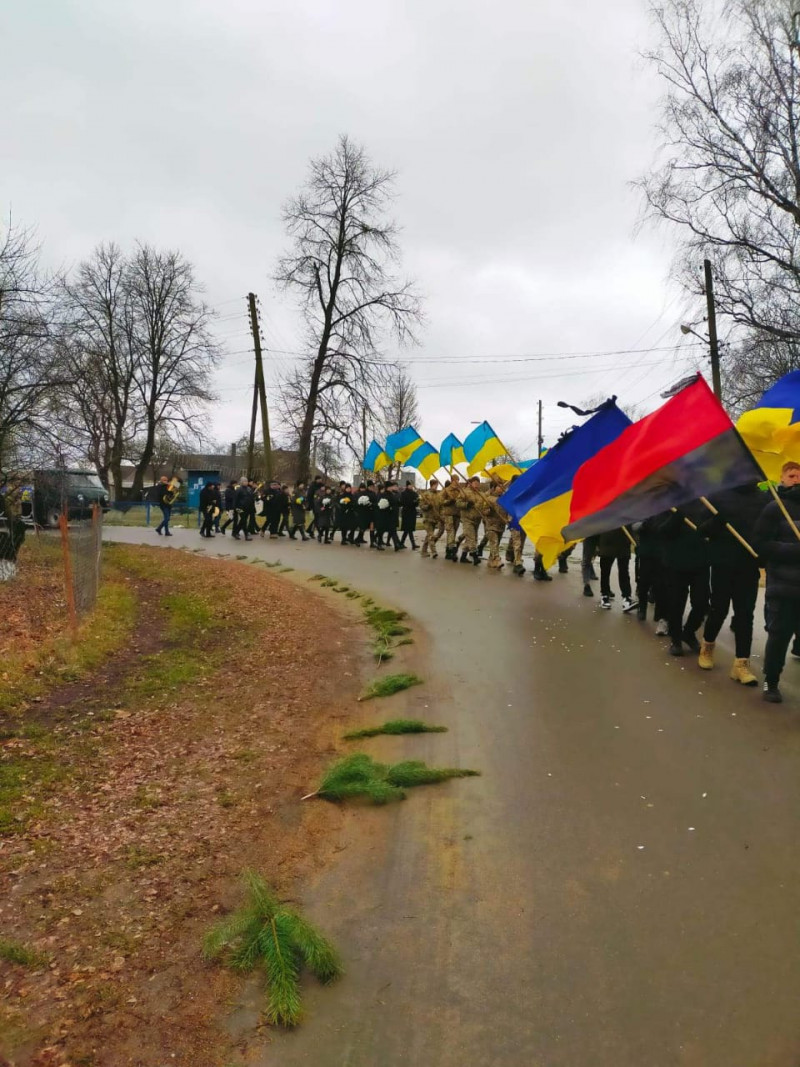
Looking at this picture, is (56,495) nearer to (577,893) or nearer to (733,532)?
(733,532)

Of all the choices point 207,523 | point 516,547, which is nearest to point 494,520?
point 516,547

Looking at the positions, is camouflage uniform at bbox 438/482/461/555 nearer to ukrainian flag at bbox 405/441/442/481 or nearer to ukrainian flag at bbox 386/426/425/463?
ukrainian flag at bbox 405/441/442/481

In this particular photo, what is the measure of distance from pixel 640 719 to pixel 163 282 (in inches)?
1921

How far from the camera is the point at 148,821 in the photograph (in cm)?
440

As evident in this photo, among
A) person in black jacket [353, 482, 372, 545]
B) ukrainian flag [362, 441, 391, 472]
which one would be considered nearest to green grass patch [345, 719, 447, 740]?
person in black jacket [353, 482, 372, 545]

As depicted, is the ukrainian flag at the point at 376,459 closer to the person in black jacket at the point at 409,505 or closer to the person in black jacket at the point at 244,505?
the person in black jacket at the point at 409,505

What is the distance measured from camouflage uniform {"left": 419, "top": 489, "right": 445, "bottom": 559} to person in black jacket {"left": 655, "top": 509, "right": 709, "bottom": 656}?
9.35 meters

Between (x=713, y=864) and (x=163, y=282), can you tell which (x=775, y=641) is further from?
(x=163, y=282)

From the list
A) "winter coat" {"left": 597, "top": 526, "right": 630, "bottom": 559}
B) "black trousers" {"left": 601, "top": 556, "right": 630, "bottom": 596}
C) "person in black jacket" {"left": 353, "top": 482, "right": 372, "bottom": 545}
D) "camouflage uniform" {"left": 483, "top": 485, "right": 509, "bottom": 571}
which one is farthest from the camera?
"person in black jacket" {"left": 353, "top": 482, "right": 372, "bottom": 545}

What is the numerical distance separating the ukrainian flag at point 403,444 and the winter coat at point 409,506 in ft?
3.17

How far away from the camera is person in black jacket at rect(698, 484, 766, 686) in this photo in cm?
693

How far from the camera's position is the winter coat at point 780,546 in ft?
20.5

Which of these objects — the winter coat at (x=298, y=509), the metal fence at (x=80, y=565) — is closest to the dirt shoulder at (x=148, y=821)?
the metal fence at (x=80, y=565)

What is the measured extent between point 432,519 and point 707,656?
425 inches
